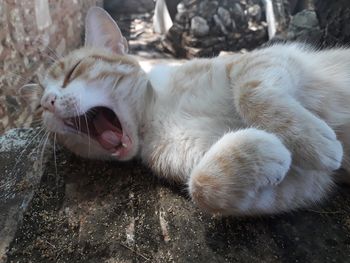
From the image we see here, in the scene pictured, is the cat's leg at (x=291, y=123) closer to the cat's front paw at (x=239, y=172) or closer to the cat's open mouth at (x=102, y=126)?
the cat's front paw at (x=239, y=172)

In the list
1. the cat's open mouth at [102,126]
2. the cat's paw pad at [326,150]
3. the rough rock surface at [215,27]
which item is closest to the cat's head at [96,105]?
the cat's open mouth at [102,126]

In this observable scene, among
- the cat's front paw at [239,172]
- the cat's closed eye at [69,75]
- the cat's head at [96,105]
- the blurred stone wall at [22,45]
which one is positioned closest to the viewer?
the cat's front paw at [239,172]

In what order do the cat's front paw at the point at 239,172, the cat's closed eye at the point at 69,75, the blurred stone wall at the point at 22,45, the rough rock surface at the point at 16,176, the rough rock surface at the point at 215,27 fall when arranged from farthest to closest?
the rough rock surface at the point at 215,27 → the blurred stone wall at the point at 22,45 → the cat's closed eye at the point at 69,75 → the rough rock surface at the point at 16,176 → the cat's front paw at the point at 239,172

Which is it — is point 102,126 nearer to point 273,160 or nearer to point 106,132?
point 106,132

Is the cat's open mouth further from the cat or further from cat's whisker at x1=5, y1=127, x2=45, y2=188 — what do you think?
cat's whisker at x1=5, y1=127, x2=45, y2=188

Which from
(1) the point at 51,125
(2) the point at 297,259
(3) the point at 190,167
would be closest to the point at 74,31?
(1) the point at 51,125

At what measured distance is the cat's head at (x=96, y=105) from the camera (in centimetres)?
156

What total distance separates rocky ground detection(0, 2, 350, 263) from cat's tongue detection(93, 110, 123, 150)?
11 cm

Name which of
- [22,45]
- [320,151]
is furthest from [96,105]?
[22,45]

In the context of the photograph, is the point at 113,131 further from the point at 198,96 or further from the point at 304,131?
the point at 304,131

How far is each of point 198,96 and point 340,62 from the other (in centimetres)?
68

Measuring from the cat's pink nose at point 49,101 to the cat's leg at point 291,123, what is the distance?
0.71 m

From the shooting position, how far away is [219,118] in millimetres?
1495

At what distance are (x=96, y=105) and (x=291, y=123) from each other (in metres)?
0.73
